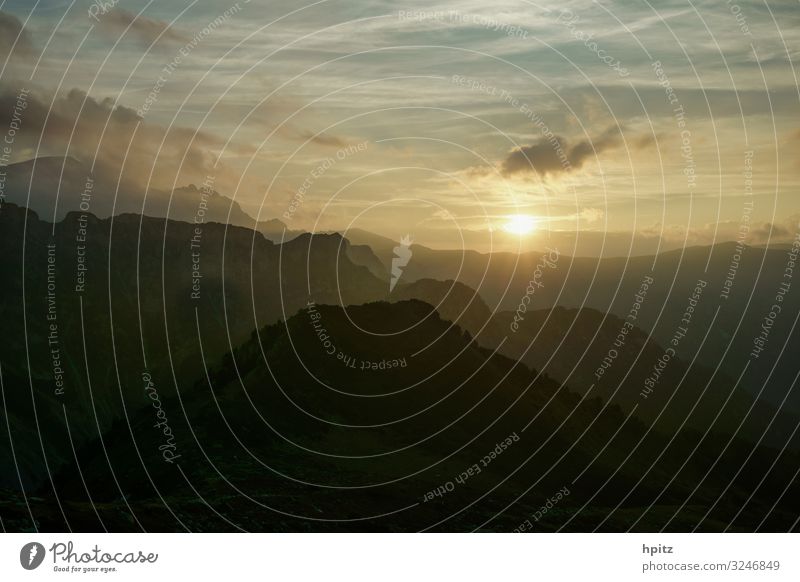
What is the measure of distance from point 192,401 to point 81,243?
1031 cm

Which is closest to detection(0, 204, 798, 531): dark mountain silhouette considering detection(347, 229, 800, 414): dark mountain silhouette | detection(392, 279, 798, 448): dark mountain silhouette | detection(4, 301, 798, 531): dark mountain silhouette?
detection(4, 301, 798, 531): dark mountain silhouette

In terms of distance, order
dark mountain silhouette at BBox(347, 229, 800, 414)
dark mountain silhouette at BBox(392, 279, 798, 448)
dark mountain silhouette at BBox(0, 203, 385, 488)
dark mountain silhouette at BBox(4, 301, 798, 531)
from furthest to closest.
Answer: dark mountain silhouette at BBox(392, 279, 798, 448), dark mountain silhouette at BBox(0, 203, 385, 488), dark mountain silhouette at BBox(347, 229, 800, 414), dark mountain silhouette at BBox(4, 301, 798, 531)

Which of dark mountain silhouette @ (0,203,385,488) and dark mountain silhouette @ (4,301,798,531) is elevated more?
dark mountain silhouette @ (0,203,385,488)

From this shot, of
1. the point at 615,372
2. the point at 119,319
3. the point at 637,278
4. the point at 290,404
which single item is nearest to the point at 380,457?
the point at 290,404

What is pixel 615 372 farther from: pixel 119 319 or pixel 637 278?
pixel 119 319

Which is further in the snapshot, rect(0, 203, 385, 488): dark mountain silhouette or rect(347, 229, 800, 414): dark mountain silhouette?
rect(0, 203, 385, 488): dark mountain silhouette

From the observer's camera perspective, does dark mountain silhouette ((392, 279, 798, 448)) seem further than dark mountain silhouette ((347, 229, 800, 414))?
Yes

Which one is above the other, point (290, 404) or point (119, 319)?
point (119, 319)

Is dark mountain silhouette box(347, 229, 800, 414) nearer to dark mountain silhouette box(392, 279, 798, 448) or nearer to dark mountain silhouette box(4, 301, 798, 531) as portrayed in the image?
dark mountain silhouette box(4, 301, 798, 531)

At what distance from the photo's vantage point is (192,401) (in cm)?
4659

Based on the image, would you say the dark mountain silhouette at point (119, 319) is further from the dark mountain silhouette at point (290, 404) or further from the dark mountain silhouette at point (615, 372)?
the dark mountain silhouette at point (615, 372)

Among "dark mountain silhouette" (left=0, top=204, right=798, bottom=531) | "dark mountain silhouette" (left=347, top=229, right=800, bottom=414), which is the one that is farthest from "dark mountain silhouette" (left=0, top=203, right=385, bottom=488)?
"dark mountain silhouette" (left=347, top=229, right=800, bottom=414)

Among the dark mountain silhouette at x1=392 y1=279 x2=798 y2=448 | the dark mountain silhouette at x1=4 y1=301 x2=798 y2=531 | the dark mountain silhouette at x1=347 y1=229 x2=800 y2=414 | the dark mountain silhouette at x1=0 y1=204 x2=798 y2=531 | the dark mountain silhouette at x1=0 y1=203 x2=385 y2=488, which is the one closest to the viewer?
the dark mountain silhouette at x1=4 y1=301 x2=798 y2=531
